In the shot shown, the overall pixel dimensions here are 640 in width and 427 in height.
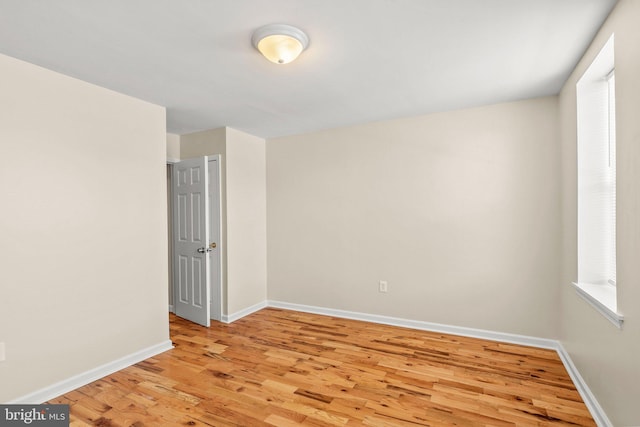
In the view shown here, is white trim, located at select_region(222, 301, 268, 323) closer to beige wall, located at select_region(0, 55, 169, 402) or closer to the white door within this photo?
the white door

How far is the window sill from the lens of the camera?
1730 mm

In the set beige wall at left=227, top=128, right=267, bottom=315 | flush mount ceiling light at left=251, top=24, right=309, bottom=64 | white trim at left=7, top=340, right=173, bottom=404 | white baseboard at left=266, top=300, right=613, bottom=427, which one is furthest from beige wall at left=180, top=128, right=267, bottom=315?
flush mount ceiling light at left=251, top=24, right=309, bottom=64

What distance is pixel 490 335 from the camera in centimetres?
327

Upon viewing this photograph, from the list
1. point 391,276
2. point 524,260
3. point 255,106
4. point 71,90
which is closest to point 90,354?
point 71,90

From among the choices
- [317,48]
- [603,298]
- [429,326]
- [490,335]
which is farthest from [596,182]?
[317,48]

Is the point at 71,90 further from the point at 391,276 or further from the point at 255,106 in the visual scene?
the point at 391,276

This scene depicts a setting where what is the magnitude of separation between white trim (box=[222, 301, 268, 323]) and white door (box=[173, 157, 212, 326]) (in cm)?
25

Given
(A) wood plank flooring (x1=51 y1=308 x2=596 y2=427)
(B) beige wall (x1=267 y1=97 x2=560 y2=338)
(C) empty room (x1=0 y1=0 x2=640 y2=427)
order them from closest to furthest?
(C) empty room (x1=0 y1=0 x2=640 y2=427)
(A) wood plank flooring (x1=51 y1=308 x2=596 y2=427)
(B) beige wall (x1=267 y1=97 x2=560 y2=338)

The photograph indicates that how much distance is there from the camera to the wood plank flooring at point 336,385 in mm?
2064

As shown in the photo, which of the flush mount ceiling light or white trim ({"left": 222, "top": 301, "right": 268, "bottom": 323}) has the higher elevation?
the flush mount ceiling light

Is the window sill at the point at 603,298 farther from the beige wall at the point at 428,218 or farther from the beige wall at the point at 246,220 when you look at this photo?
the beige wall at the point at 246,220

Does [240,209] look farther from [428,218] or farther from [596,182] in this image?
[596,182]

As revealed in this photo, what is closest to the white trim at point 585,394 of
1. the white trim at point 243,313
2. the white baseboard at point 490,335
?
the white baseboard at point 490,335

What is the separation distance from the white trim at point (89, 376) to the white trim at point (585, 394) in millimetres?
3398
